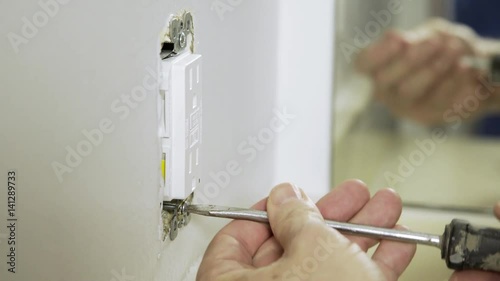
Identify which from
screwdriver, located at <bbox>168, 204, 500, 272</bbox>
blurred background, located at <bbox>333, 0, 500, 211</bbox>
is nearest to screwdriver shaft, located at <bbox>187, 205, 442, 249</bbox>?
screwdriver, located at <bbox>168, 204, 500, 272</bbox>

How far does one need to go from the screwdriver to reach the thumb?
0.02m

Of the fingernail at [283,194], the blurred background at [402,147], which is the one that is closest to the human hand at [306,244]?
the fingernail at [283,194]

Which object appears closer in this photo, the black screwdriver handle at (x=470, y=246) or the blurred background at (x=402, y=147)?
the black screwdriver handle at (x=470, y=246)

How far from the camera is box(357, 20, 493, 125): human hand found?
2.57 feet

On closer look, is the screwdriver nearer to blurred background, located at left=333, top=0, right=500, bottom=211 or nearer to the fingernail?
the fingernail

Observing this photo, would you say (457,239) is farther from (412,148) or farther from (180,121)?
(412,148)

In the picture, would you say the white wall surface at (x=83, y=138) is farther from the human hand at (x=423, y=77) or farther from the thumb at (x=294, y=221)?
the human hand at (x=423, y=77)

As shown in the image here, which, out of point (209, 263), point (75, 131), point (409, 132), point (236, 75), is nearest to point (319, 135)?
point (409, 132)

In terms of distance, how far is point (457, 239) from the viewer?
47 centimetres

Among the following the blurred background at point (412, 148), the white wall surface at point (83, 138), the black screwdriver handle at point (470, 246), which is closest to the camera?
the white wall surface at point (83, 138)

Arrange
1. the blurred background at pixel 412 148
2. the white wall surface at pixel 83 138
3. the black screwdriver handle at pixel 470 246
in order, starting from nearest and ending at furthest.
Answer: the white wall surface at pixel 83 138, the black screwdriver handle at pixel 470 246, the blurred background at pixel 412 148

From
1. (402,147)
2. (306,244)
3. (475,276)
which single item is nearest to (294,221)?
(306,244)

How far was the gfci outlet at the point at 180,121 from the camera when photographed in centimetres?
43

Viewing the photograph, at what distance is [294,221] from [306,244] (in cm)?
3
